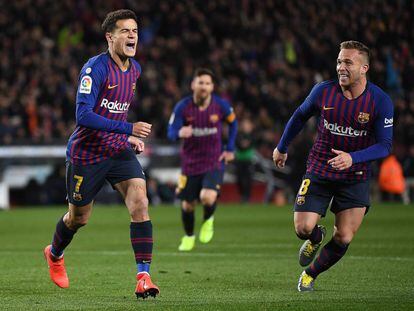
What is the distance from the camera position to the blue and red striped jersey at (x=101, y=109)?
27.7ft

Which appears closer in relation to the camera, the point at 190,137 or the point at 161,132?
the point at 190,137

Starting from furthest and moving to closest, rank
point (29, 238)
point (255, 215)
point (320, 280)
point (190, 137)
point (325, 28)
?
point (325, 28)
point (255, 215)
point (29, 238)
point (190, 137)
point (320, 280)

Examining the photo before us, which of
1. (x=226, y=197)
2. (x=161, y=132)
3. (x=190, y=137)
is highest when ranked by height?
(x=190, y=137)

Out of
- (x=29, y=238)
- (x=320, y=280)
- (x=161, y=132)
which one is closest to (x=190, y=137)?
(x=29, y=238)

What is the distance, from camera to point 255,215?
21000 mm

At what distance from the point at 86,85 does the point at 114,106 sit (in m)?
0.41

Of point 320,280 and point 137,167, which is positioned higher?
point 137,167

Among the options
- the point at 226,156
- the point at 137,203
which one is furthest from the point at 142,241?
the point at 226,156

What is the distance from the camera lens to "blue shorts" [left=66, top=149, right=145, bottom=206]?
349 inches

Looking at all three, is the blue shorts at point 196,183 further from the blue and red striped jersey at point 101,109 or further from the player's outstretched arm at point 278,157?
the blue and red striped jersey at point 101,109

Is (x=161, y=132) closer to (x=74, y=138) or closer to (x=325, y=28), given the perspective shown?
(x=325, y=28)

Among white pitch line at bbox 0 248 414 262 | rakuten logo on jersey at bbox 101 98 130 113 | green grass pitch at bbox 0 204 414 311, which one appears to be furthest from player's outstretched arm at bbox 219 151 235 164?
rakuten logo on jersey at bbox 101 98 130 113

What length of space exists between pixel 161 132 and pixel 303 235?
693 inches

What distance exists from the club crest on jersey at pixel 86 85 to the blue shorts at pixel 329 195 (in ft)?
7.12
